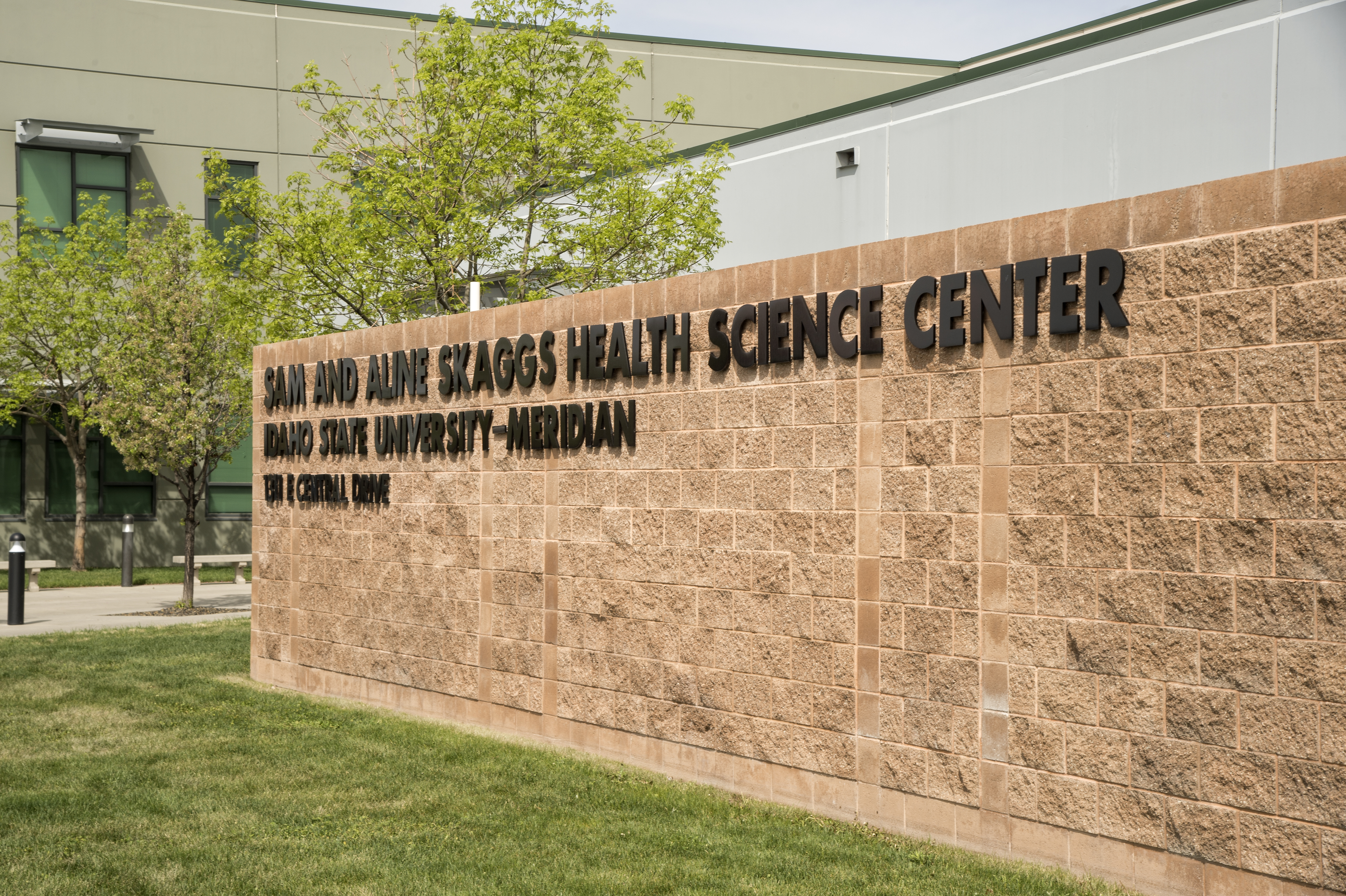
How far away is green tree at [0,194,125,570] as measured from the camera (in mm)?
28844

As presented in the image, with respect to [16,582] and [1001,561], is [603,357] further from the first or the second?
[16,582]

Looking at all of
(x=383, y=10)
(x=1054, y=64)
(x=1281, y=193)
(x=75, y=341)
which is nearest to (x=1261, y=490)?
(x=1281, y=193)

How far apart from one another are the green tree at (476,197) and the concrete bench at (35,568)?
11.4 meters

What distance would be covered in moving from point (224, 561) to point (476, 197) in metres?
14.8

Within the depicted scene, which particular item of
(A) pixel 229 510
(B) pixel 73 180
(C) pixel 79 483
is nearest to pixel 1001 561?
(C) pixel 79 483

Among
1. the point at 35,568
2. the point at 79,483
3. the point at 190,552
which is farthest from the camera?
the point at 79,483

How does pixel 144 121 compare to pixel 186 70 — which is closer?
pixel 144 121

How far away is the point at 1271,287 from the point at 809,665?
3.48m

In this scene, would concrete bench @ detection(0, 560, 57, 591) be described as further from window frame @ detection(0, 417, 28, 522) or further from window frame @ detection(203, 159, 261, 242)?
window frame @ detection(203, 159, 261, 242)

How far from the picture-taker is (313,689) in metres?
12.7

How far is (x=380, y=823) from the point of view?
777 centimetres

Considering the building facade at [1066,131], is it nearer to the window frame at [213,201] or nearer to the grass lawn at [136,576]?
the grass lawn at [136,576]

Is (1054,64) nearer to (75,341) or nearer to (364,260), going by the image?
(364,260)

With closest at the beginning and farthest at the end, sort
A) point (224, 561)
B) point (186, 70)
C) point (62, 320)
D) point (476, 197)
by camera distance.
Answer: point (476, 197) < point (224, 561) < point (62, 320) < point (186, 70)
